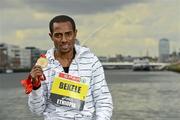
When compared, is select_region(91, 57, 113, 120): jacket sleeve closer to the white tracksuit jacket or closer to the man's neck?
the white tracksuit jacket

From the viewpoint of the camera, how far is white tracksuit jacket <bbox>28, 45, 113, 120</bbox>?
14.6 ft

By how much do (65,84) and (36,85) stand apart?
0.37 m

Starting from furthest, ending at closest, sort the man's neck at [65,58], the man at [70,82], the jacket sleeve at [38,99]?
the man's neck at [65,58] → the man at [70,82] → the jacket sleeve at [38,99]

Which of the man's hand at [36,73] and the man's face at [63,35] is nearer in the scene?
the man's hand at [36,73]

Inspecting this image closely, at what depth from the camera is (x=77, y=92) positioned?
14.8ft

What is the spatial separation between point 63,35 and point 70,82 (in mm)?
416

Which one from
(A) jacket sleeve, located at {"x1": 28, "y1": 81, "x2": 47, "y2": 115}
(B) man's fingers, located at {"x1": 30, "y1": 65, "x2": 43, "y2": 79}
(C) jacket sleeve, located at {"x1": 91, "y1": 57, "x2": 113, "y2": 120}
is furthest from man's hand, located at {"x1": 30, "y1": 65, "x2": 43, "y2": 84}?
(C) jacket sleeve, located at {"x1": 91, "y1": 57, "x2": 113, "y2": 120}

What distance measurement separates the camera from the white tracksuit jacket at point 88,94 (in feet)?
14.6

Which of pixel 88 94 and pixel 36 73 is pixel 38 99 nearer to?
pixel 36 73

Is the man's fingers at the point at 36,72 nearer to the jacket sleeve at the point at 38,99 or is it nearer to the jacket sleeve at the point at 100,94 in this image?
the jacket sleeve at the point at 38,99

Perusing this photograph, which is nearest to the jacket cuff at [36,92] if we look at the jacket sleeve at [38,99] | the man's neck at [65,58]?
the jacket sleeve at [38,99]

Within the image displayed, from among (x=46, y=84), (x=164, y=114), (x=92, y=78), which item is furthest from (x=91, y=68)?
(x=164, y=114)

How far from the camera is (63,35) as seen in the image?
4395 millimetres

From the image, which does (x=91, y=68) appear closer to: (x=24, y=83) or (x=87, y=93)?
(x=87, y=93)
